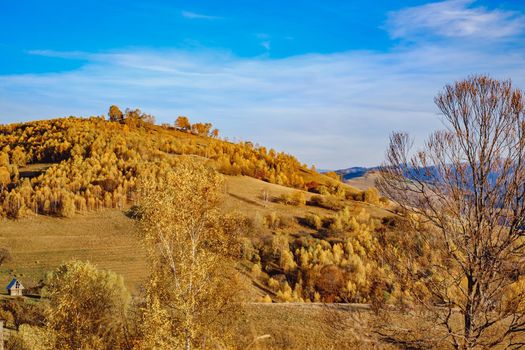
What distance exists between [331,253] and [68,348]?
55.2 metres

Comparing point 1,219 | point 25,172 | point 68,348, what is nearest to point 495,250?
point 68,348

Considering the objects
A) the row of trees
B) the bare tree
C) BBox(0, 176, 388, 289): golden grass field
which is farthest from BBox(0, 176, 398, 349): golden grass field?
the bare tree

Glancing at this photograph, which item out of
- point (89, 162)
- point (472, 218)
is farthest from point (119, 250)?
point (472, 218)

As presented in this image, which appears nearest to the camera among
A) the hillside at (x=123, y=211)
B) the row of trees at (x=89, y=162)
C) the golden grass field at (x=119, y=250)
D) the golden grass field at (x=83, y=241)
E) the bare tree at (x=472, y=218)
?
the bare tree at (x=472, y=218)

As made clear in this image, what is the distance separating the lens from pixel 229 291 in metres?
17.3

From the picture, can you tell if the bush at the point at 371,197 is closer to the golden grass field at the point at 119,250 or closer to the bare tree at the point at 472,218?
the golden grass field at the point at 119,250

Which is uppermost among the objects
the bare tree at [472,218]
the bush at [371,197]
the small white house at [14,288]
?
the bare tree at [472,218]

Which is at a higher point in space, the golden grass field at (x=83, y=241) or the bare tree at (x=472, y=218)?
the bare tree at (x=472, y=218)

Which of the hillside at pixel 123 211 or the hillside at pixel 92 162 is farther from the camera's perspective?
the hillside at pixel 92 162

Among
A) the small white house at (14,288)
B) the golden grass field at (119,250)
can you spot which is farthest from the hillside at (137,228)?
the small white house at (14,288)

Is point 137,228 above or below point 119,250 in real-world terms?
above

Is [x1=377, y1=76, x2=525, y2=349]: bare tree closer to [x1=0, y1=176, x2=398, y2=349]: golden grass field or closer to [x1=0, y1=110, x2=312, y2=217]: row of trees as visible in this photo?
[x1=0, y1=176, x2=398, y2=349]: golden grass field

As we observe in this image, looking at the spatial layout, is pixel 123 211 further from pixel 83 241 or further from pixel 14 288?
pixel 14 288

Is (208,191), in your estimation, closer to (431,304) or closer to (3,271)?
(431,304)
